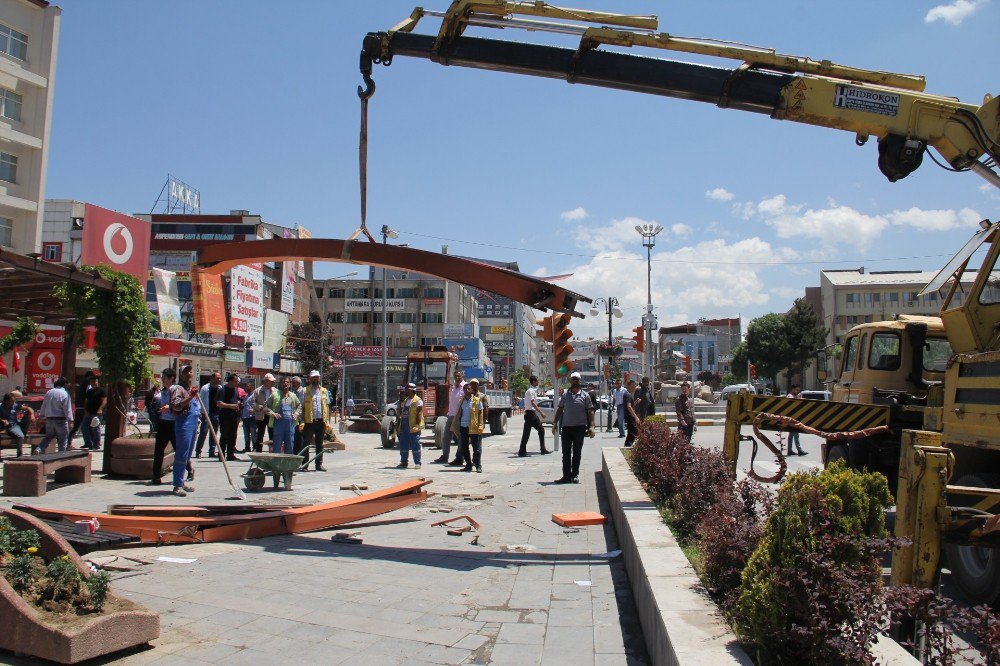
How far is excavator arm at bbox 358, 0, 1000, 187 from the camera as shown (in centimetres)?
876

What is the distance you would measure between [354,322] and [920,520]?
80.2 m

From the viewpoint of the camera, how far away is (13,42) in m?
31.0

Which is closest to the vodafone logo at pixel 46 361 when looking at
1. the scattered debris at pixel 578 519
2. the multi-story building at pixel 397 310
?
the scattered debris at pixel 578 519

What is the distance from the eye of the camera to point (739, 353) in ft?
291

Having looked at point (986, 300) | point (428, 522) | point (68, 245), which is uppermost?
point (68, 245)

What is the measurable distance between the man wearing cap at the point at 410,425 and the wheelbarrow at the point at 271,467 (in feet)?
11.9

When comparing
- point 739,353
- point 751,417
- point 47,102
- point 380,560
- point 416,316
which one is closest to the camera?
point 380,560

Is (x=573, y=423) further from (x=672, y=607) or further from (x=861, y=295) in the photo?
(x=861, y=295)

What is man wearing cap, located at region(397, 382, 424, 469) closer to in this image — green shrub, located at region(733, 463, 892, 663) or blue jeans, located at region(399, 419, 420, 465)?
blue jeans, located at region(399, 419, 420, 465)

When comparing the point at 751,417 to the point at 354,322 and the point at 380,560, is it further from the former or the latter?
the point at 354,322

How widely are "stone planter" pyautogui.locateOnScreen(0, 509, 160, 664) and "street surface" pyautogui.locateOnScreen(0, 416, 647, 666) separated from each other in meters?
0.15

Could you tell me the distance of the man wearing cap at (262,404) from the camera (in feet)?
47.5

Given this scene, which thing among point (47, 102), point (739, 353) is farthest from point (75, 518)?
point (739, 353)

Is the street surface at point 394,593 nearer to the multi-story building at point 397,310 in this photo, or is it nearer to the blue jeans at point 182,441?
the blue jeans at point 182,441
